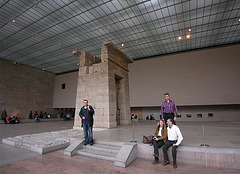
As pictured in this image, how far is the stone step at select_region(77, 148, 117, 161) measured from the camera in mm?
4893

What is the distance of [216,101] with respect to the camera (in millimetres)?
17328

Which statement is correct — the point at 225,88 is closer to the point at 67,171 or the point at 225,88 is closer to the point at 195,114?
the point at 195,114

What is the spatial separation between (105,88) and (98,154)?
6103mm

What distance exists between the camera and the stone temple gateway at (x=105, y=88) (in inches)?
416

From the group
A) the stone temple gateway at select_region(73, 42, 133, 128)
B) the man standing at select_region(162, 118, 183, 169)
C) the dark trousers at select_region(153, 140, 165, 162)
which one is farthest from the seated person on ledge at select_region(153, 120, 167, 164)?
the stone temple gateway at select_region(73, 42, 133, 128)

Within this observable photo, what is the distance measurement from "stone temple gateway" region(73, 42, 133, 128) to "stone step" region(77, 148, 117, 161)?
459cm

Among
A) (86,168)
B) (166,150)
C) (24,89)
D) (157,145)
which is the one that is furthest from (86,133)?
(24,89)

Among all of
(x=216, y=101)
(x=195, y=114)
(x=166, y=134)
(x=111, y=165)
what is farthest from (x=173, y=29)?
(x=111, y=165)

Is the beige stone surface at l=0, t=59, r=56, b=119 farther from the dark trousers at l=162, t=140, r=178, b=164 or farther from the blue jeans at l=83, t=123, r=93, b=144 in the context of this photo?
the dark trousers at l=162, t=140, r=178, b=164

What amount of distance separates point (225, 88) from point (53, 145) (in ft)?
62.1

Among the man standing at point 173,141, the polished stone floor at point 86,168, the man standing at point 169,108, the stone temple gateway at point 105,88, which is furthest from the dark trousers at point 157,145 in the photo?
the stone temple gateway at point 105,88

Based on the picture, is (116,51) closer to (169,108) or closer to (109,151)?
(169,108)

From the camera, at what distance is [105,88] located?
10758mm

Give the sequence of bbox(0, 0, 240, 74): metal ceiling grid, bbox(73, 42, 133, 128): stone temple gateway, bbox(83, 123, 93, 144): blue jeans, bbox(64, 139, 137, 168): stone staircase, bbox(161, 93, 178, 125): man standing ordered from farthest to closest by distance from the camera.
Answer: bbox(0, 0, 240, 74): metal ceiling grid → bbox(73, 42, 133, 128): stone temple gateway → bbox(83, 123, 93, 144): blue jeans → bbox(161, 93, 178, 125): man standing → bbox(64, 139, 137, 168): stone staircase
